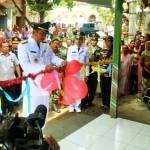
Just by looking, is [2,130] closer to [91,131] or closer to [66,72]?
[66,72]

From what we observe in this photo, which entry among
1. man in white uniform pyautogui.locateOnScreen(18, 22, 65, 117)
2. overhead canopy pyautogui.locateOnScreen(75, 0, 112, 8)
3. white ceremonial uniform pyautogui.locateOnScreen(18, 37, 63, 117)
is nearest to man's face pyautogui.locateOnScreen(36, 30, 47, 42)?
man in white uniform pyautogui.locateOnScreen(18, 22, 65, 117)

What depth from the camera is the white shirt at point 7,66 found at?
580 centimetres

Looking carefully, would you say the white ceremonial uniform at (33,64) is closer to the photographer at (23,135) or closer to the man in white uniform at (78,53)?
the man in white uniform at (78,53)

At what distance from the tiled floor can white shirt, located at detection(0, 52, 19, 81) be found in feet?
5.50

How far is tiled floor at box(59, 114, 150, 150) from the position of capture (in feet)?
15.5

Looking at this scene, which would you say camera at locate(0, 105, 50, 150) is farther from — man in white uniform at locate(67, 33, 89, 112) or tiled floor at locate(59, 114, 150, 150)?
man in white uniform at locate(67, 33, 89, 112)

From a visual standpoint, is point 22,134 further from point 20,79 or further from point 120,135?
point 120,135

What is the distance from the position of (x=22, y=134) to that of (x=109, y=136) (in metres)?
3.98

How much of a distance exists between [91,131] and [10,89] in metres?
1.88

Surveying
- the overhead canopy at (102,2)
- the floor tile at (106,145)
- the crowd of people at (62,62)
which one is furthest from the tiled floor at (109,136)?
the overhead canopy at (102,2)

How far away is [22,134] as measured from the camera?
4.23 ft

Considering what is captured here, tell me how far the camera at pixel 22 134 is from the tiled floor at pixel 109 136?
3363mm

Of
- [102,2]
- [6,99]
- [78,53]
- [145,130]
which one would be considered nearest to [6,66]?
[6,99]

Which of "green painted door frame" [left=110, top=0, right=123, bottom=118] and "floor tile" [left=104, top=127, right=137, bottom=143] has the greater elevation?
"green painted door frame" [left=110, top=0, right=123, bottom=118]
